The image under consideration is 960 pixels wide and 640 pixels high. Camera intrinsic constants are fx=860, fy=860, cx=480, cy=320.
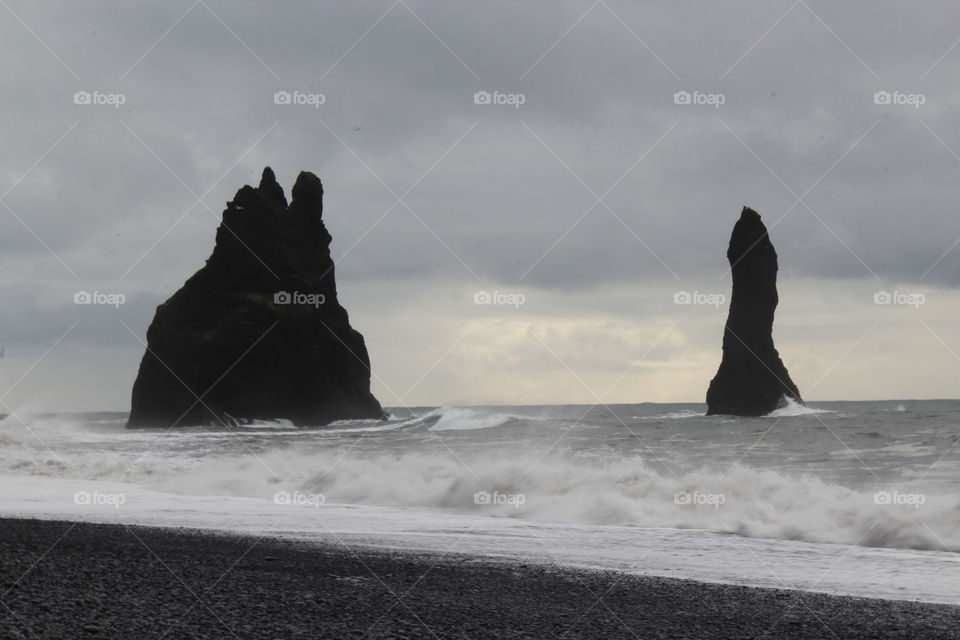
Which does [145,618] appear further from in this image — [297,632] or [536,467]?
[536,467]

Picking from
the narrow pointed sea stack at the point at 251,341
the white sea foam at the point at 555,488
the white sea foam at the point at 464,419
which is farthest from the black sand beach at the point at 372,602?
the narrow pointed sea stack at the point at 251,341

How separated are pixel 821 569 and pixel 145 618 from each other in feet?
31.8

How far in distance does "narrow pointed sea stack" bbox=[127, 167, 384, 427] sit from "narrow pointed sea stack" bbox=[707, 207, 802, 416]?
1544 inches

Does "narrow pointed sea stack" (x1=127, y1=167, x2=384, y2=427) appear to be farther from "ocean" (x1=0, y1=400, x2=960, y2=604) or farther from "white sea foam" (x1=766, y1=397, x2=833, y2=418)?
"ocean" (x1=0, y1=400, x2=960, y2=604)

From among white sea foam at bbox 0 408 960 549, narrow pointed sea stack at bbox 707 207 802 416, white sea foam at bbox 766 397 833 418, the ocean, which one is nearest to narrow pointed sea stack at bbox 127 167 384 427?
narrow pointed sea stack at bbox 707 207 802 416

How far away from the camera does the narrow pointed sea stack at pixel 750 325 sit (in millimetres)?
92875

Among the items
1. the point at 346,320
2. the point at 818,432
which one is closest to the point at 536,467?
the point at 818,432

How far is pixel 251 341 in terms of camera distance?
286 ft

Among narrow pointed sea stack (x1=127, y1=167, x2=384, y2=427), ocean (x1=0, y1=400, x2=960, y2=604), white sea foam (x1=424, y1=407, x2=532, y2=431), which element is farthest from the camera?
narrow pointed sea stack (x1=127, y1=167, x2=384, y2=427)

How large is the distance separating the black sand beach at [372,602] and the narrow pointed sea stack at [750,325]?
84.9 m

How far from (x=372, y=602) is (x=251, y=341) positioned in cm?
8113

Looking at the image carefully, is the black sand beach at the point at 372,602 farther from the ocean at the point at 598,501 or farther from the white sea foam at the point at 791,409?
the white sea foam at the point at 791,409

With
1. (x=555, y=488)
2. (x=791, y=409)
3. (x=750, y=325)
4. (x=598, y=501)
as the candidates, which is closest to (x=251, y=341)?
(x=750, y=325)

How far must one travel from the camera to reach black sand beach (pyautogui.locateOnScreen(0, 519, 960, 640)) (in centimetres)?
775
